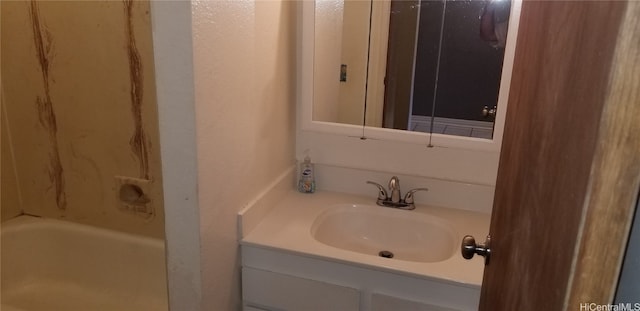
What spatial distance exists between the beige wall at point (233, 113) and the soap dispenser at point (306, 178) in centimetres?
12

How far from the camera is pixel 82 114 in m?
Result: 2.00

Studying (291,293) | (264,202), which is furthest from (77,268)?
(291,293)

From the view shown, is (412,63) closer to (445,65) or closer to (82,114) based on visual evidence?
(445,65)

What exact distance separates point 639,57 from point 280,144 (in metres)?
1.37

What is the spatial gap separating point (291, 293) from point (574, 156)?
1.08 meters

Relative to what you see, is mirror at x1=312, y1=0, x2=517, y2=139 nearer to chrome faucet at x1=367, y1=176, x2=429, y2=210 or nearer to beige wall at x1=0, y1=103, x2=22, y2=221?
chrome faucet at x1=367, y1=176, x2=429, y2=210

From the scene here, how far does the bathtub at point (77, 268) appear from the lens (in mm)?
2074

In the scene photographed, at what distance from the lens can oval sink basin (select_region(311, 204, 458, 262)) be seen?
1.60 metres

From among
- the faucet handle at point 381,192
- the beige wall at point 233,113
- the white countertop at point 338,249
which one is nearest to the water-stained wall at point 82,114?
the beige wall at point 233,113

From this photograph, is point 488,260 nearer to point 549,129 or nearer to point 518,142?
point 518,142

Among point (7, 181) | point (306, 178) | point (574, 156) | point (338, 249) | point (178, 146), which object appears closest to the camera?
point (574, 156)

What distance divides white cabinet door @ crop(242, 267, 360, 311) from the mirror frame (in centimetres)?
59

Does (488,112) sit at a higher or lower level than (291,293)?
higher

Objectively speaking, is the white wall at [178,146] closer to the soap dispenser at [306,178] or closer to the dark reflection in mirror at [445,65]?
the soap dispenser at [306,178]
